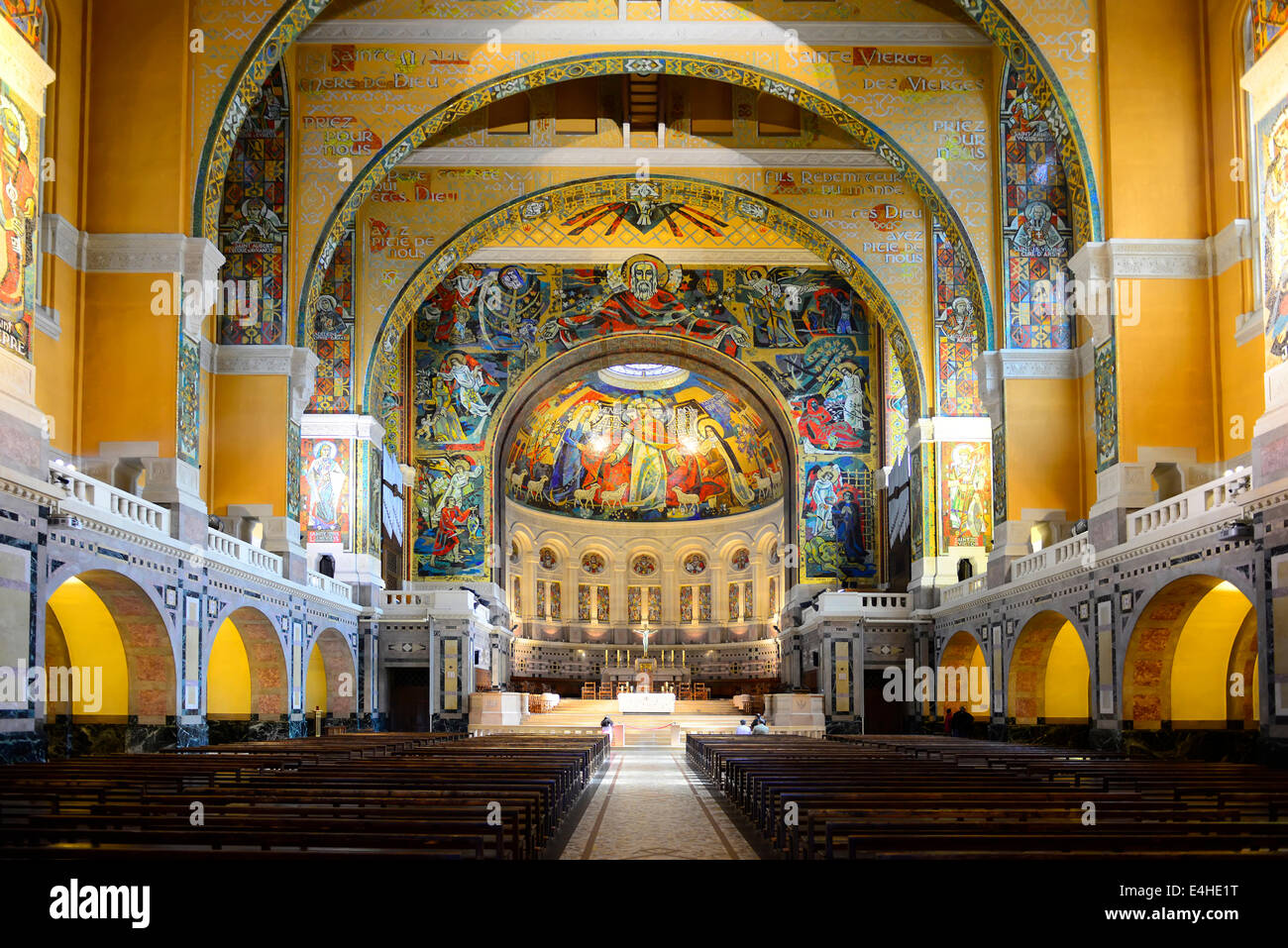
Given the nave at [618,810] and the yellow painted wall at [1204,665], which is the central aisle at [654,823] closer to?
the nave at [618,810]

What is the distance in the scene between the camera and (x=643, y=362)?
137 feet

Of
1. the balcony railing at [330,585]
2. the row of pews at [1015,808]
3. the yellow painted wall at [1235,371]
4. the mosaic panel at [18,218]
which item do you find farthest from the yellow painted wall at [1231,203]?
the balcony railing at [330,585]

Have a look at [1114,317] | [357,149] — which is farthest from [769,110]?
[1114,317]

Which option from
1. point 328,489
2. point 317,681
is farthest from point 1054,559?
point 317,681

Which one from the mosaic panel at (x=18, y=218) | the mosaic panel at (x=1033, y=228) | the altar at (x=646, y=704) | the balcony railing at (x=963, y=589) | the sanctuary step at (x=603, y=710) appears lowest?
the sanctuary step at (x=603, y=710)

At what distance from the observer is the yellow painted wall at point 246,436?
25047 mm

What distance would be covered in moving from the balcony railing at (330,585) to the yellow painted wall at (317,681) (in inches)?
62.1

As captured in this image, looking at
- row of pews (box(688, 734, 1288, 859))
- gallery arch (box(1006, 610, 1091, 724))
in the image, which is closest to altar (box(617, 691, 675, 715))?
gallery arch (box(1006, 610, 1091, 724))

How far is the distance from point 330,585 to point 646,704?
48.9ft

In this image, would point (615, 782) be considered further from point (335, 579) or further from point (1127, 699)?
point (335, 579)

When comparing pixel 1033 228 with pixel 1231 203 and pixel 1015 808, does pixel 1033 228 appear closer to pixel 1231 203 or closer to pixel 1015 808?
pixel 1231 203

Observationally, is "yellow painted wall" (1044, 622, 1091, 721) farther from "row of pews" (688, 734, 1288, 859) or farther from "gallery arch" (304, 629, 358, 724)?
"gallery arch" (304, 629, 358, 724)

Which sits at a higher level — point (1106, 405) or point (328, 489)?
point (1106, 405)
